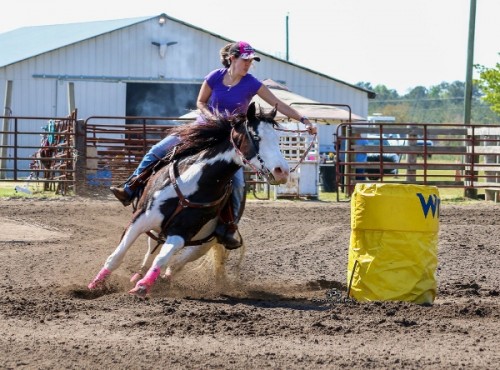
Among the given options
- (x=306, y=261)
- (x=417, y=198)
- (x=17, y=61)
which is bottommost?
(x=306, y=261)

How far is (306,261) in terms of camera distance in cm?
1091

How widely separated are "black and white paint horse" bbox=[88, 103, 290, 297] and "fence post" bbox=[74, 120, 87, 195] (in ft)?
42.5

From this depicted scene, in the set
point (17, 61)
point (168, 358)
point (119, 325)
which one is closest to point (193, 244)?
point (119, 325)

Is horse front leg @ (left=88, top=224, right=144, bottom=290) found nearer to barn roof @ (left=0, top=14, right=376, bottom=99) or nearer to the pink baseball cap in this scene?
the pink baseball cap

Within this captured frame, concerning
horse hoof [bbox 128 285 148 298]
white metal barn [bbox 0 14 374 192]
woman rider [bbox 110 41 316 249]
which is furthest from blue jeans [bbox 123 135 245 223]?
white metal barn [bbox 0 14 374 192]

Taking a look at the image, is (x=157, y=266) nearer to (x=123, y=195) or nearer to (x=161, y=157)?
(x=123, y=195)

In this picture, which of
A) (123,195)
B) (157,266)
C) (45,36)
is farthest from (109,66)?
(157,266)

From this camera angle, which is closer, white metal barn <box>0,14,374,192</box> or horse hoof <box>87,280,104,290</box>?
horse hoof <box>87,280,104,290</box>

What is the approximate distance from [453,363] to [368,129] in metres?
16.8

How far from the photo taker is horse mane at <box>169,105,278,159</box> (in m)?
7.85

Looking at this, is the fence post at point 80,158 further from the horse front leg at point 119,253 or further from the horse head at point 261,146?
the horse head at point 261,146

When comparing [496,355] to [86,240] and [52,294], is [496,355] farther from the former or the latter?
[86,240]

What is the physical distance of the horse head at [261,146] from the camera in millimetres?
7227

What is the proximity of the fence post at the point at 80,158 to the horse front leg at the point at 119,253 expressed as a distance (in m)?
12.9
